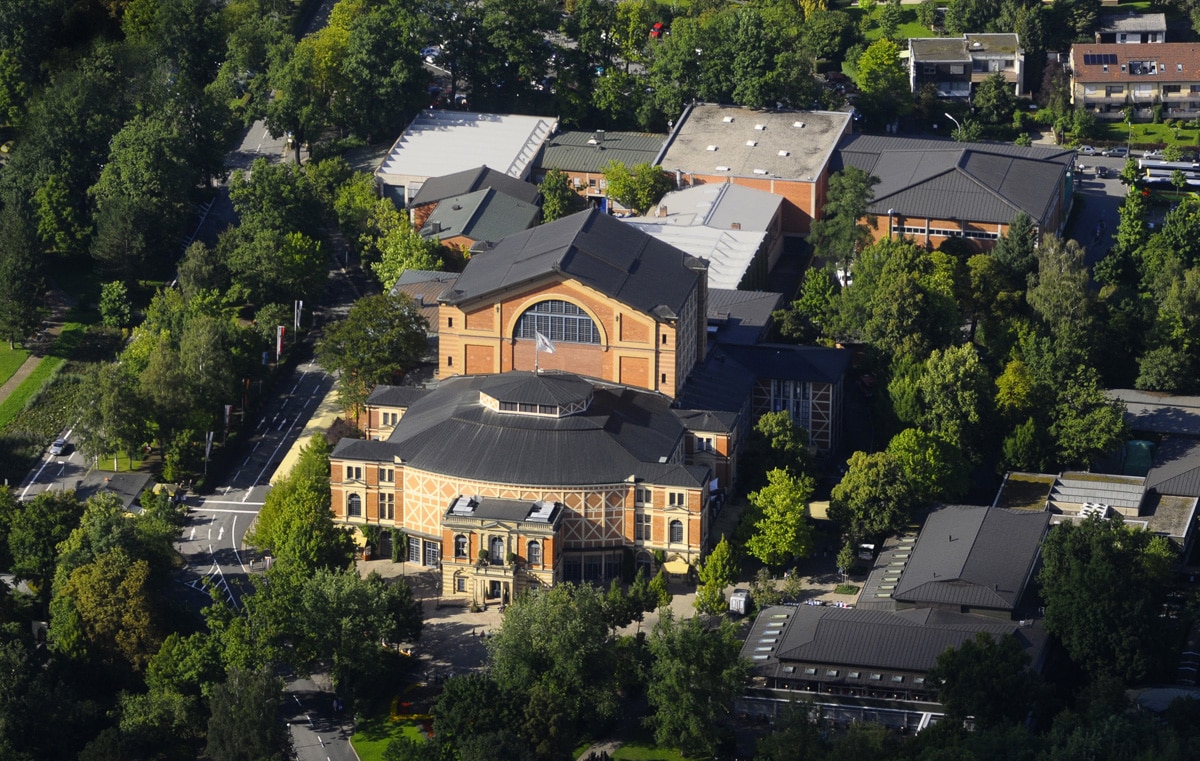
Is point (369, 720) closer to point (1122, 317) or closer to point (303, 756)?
point (303, 756)

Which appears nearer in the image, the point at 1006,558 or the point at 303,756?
the point at 303,756

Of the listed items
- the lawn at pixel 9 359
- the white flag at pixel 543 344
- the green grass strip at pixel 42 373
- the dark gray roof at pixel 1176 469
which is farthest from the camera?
the lawn at pixel 9 359

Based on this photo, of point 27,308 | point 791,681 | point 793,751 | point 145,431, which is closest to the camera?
point 793,751

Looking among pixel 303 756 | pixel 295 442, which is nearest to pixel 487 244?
pixel 295 442

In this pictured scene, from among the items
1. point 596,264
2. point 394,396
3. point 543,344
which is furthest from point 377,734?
point 596,264

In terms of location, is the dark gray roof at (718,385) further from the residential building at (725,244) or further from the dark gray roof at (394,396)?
the dark gray roof at (394,396)

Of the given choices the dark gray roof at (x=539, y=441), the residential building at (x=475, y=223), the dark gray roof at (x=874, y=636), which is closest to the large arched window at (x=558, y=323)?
the dark gray roof at (x=539, y=441)

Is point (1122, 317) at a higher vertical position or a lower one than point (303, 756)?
higher
